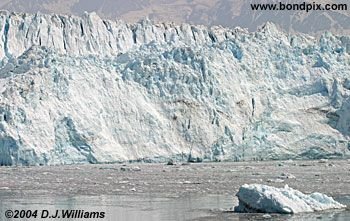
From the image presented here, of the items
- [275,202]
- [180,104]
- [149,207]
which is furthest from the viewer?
[180,104]

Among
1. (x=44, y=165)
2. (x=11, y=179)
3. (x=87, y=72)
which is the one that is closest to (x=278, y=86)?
(x=87, y=72)

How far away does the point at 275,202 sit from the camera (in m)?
14.7

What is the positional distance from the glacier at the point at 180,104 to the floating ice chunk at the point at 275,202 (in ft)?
77.1

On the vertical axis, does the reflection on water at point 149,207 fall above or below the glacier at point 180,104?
below

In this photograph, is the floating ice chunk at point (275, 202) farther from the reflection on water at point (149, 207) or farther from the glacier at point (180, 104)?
the glacier at point (180, 104)

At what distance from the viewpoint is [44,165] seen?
3741 cm

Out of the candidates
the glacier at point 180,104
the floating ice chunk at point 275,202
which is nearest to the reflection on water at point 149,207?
the floating ice chunk at point 275,202

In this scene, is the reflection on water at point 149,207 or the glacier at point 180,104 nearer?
the reflection on water at point 149,207

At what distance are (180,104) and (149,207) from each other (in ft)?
87.5

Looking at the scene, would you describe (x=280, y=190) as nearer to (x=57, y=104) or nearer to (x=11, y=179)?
(x=11, y=179)

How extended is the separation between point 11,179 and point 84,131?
484 inches

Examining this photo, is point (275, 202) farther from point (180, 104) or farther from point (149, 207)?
point (180, 104)

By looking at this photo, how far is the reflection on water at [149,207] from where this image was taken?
563 inches

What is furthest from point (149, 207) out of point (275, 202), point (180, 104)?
point (180, 104)
